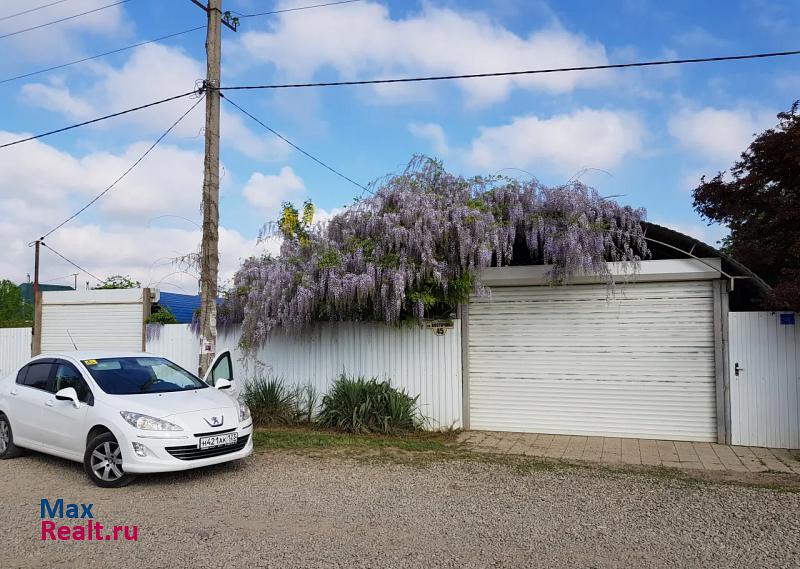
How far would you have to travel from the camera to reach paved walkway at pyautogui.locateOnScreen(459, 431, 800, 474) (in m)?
8.15

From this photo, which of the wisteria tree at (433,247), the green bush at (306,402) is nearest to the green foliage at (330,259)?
the wisteria tree at (433,247)

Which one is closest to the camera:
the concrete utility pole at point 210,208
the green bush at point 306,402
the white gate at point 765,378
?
the white gate at point 765,378

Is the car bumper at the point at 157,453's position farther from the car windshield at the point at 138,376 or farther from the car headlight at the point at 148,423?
the car windshield at the point at 138,376

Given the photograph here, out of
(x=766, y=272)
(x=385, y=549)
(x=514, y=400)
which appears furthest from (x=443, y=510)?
(x=766, y=272)

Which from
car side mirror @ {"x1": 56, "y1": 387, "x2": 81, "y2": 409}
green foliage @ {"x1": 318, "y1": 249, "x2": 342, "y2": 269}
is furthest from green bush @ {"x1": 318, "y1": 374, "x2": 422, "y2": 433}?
car side mirror @ {"x1": 56, "y1": 387, "x2": 81, "y2": 409}

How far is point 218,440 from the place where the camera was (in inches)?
280

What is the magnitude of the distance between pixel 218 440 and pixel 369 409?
3.62m

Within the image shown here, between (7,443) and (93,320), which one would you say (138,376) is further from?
(93,320)

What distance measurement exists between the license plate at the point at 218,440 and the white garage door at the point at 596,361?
472 centimetres

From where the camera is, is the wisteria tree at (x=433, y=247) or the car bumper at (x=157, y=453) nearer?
the car bumper at (x=157, y=453)

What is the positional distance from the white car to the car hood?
10mm

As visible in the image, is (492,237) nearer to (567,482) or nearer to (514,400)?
(514,400)

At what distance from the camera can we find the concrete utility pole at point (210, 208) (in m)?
10.1

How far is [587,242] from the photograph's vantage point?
959cm
